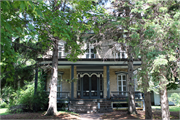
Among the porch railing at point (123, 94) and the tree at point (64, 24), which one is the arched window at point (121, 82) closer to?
the porch railing at point (123, 94)

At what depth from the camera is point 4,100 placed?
64.9 feet

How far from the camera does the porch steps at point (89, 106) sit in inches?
535

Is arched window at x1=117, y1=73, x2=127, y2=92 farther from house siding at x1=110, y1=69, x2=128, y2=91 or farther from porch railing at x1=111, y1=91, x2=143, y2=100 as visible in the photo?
porch railing at x1=111, y1=91, x2=143, y2=100

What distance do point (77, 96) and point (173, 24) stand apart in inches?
520

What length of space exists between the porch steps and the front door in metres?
Answer: 2.22

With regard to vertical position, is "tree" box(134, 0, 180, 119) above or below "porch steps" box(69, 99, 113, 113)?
above

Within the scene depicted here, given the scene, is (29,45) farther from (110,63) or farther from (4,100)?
(4,100)

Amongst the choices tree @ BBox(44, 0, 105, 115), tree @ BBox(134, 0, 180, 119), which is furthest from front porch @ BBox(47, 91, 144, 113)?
tree @ BBox(134, 0, 180, 119)

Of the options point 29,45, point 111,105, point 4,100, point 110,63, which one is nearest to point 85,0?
point 29,45

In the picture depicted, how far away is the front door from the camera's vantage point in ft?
55.5

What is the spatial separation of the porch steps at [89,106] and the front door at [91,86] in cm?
222

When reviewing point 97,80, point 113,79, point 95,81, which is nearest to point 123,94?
point 113,79

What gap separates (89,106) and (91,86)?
3.42 meters

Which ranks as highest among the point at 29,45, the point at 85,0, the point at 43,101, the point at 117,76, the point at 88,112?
the point at 85,0
